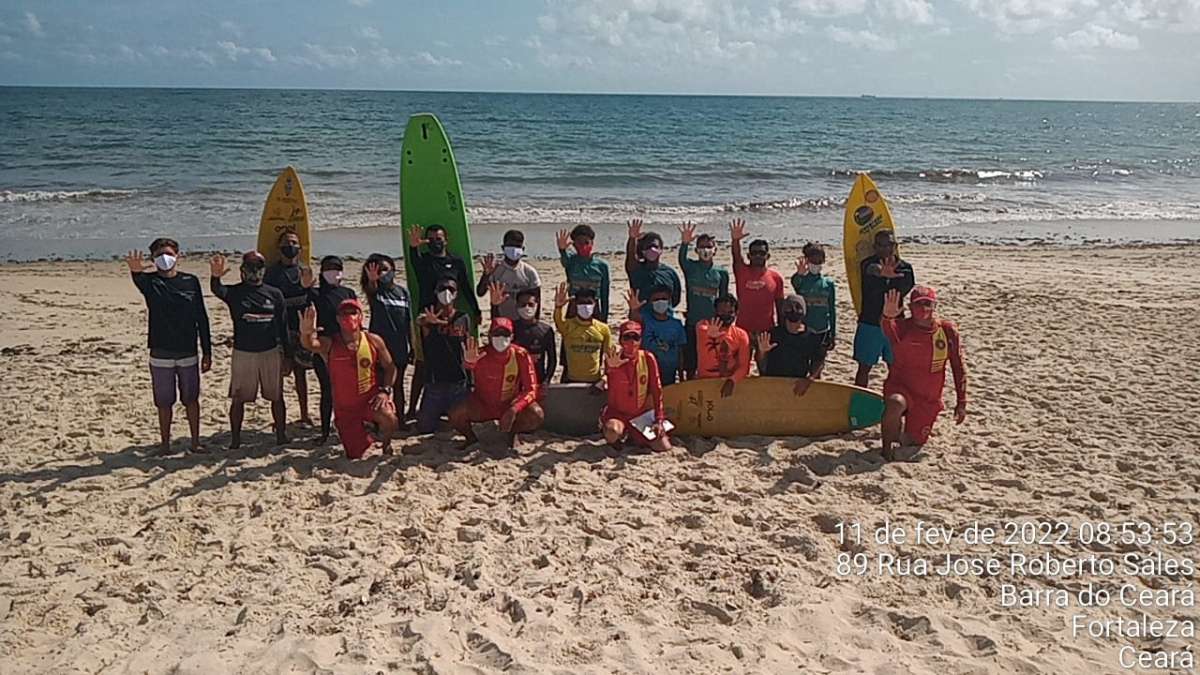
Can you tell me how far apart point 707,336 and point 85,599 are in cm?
393

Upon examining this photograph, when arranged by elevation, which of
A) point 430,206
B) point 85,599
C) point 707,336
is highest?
point 430,206

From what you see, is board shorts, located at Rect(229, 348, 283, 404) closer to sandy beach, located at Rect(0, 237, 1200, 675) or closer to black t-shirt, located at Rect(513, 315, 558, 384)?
sandy beach, located at Rect(0, 237, 1200, 675)

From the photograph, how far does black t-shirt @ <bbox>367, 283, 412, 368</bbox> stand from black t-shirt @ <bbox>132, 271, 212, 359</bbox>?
1.05 metres

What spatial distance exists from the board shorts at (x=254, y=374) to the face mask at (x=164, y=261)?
0.67 metres

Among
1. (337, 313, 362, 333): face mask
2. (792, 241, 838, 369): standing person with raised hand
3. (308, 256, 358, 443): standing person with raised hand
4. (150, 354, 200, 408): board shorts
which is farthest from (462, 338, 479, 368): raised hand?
(792, 241, 838, 369): standing person with raised hand

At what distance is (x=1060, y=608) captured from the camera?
4.16 metres

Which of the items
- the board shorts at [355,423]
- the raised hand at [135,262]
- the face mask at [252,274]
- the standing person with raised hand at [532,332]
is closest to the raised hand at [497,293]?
the standing person with raised hand at [532,332]

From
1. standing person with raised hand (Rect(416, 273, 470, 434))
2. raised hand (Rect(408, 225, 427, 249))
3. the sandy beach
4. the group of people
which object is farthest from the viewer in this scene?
raised hand (Rect(408, 225, 427, 249))

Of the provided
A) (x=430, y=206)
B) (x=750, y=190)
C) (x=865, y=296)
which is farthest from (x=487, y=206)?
(x=865, y=296)

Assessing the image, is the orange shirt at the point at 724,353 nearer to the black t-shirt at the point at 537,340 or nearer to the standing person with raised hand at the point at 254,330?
the black t-shirt at the point at 537,340

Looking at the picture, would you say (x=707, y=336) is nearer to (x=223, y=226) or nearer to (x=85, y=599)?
(x=85, y=599)

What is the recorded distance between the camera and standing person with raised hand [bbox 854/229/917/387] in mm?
6406

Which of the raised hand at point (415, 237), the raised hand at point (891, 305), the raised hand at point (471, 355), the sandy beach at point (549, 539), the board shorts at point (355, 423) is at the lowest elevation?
the sandy beach at point (549, 539)

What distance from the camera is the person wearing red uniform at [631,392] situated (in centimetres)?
589
